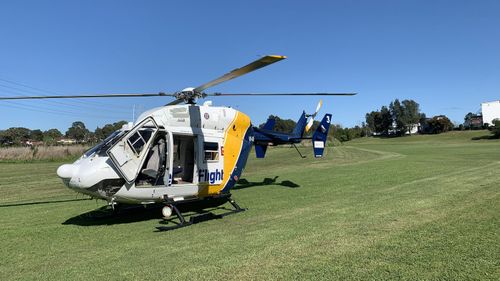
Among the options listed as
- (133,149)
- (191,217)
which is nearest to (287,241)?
(191,217)

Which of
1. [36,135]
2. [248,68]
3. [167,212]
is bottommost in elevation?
[167,212]

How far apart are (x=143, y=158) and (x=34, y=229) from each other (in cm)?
317

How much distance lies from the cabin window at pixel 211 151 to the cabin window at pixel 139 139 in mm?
1759

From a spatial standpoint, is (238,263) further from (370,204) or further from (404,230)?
(370,204)

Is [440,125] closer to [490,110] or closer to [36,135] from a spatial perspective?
[490,110]

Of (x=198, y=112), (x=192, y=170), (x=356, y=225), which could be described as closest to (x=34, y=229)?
(x=192, y=170)

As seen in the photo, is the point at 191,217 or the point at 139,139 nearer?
the point at 139,139

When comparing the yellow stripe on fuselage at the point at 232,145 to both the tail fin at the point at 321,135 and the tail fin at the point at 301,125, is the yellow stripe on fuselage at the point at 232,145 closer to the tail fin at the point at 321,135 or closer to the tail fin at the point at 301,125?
the tail fin at the point at 301,125

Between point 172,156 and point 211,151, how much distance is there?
1.51 m

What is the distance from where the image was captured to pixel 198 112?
10.2 metres

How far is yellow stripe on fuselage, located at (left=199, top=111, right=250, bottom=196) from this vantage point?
35.5 ft

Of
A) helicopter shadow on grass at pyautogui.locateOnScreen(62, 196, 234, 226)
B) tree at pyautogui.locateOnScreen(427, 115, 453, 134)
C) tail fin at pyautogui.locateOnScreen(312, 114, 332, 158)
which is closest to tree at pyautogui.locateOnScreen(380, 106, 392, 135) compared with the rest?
tree at pyautogui.locateOnScreen(427, 115, 453, 134)

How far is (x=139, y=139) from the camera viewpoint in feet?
29.3

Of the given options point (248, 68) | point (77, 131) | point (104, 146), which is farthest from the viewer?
point (77, 131)
